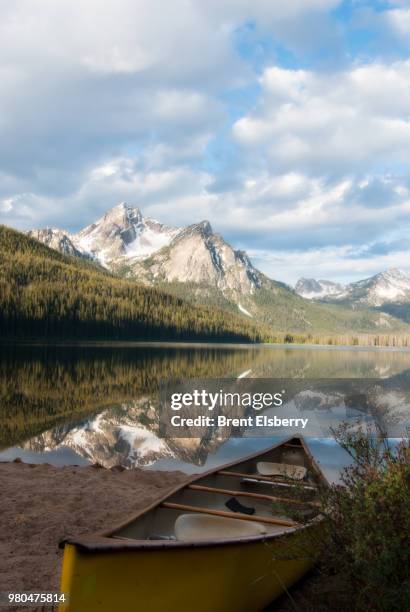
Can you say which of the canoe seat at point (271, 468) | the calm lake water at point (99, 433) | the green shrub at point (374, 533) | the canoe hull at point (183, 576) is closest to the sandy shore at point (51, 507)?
the canoe hull at point (183, 576)

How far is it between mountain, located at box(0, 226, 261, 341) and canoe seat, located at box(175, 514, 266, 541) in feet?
357

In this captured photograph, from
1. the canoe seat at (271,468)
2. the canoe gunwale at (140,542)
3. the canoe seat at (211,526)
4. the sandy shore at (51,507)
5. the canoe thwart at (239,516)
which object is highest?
the canoe gunwale at (140,542)

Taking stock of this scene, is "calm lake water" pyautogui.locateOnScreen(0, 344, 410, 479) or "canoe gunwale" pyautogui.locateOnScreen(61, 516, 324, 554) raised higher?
"canoe gunwale" pyautogui.locateOnScreen(61, 516, 324, 554)

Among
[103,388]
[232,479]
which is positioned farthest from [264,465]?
[103,388]

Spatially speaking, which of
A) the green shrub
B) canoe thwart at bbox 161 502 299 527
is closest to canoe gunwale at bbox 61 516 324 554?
the green shrub

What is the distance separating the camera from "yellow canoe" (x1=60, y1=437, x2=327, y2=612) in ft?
14.9

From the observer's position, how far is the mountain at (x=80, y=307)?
4587 inches

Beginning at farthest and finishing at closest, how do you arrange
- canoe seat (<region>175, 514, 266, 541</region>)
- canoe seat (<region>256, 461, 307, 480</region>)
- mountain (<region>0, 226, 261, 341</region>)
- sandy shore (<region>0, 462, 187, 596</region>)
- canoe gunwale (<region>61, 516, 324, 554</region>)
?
mountain (<region>0, 226, 261, 341</region>)
canoe seat (<region>256, 461, 307, 480</region>)
sandy shore (<region>0, 462, 187, 596</region>)
canoe seat (<region>175, 514, 266, 541</region>)
canoe gunwale (<region>61, 516, 324, 554</region>)

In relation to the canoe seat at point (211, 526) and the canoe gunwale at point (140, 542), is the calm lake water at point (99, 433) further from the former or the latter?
the canoe gunwale at point (140, 542)

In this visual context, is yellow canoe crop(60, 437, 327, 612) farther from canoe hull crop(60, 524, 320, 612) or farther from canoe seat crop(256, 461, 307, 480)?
canoe seat crop(256, 461, 307, 480)

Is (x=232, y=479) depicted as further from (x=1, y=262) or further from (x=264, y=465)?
(x=1, y=262)

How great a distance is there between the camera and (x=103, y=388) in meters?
33.9

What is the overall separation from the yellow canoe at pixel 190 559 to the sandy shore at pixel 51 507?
85 cm

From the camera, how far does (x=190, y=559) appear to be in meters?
5.11
